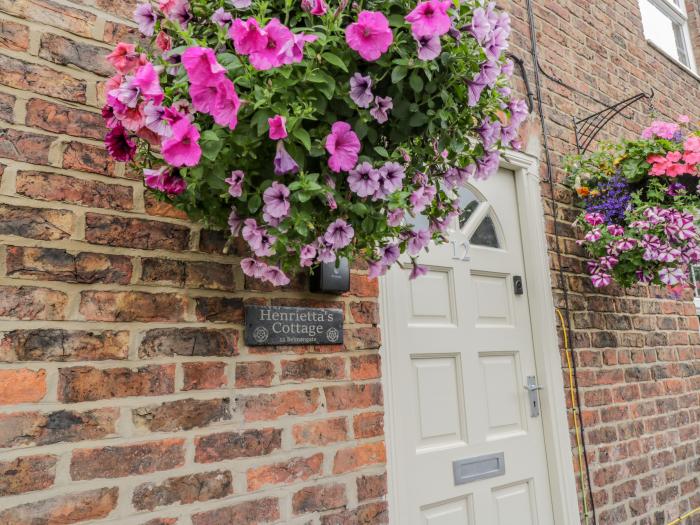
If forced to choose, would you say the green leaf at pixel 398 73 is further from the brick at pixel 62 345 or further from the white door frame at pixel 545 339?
the white door frame at pixel 545 339

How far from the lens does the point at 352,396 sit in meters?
1.72

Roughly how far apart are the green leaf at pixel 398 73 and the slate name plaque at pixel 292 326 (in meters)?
0.77

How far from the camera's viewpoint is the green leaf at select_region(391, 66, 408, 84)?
1104 millimetres

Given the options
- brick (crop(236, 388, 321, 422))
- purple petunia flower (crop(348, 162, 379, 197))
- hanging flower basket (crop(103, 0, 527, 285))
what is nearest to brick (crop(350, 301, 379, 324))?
brick (crop(236, 388, 321, 422))

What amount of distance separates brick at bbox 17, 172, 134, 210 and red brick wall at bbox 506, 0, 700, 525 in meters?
2.01

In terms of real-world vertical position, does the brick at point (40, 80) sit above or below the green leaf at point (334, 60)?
above

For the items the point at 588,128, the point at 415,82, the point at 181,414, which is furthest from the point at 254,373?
the point at 588,128

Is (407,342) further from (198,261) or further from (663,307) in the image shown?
(663,307)

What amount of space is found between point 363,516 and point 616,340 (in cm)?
179

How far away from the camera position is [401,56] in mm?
1123

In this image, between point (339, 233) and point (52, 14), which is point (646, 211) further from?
point (52, 14)

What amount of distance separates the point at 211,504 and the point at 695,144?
91.7 inches

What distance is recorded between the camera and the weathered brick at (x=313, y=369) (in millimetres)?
1591

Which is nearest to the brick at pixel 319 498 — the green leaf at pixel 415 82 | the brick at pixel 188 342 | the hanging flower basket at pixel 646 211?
the brick at pixel 188 342
